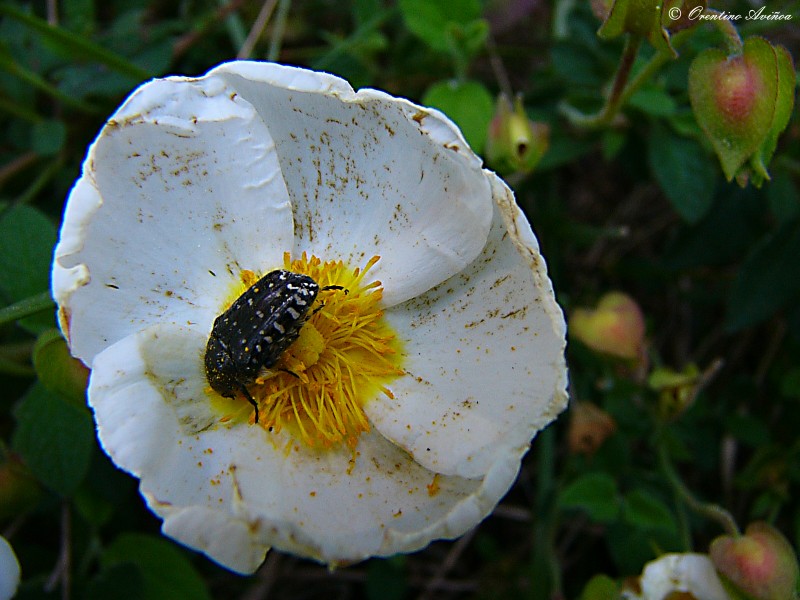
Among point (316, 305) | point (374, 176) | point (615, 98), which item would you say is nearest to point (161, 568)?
point (316, 305)

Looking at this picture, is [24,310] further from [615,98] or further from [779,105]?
[779,105]

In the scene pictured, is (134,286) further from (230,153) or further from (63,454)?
(63,454)

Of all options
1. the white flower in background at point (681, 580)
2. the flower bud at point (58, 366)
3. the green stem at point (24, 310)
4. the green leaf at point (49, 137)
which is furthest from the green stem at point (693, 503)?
the green leaf at point (49, 137)

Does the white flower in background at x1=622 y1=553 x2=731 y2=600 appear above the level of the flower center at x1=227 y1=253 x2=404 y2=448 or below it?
below

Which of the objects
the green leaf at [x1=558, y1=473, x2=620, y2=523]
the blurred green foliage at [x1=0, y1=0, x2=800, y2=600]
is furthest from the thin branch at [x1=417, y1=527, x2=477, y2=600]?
the green leaf at [x1=558, y1=473, x2=620, y2=523]

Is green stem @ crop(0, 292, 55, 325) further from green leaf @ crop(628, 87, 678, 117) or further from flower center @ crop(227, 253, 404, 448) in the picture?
green leaf @ crop(628, 87, 678, 117)

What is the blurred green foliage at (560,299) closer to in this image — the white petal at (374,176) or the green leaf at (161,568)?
the green leaf at (161,568)

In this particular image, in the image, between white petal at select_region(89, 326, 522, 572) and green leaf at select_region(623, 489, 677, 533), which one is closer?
white petal at select_region(89, 326, 522, 572)
